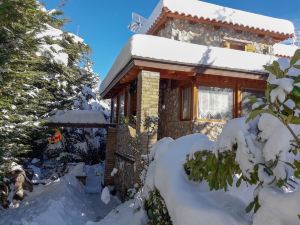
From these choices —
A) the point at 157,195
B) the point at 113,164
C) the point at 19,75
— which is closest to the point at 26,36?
the point at 19,75

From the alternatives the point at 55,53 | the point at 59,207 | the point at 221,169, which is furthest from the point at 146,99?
the point at 55,53

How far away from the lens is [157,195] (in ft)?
13.1

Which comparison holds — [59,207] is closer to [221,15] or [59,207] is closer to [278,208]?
[278,208]

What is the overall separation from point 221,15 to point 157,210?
10909mm

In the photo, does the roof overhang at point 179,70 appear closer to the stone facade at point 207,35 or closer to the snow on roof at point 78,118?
the stone facade at point 207,35

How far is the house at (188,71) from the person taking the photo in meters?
8.37

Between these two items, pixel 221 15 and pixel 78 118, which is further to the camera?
pixel 78 118

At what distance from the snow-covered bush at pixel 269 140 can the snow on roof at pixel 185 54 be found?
5936 millimetres

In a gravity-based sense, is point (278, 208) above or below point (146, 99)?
below

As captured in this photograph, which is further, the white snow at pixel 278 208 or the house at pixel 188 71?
the house at pixel 188 71

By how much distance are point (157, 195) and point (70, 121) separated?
37.8ft

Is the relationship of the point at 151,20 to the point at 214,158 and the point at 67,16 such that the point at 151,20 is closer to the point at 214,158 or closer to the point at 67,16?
the point at 67,16

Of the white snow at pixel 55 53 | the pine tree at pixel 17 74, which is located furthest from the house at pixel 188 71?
the white snow at pixel 55 53

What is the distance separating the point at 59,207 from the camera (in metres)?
8.89
